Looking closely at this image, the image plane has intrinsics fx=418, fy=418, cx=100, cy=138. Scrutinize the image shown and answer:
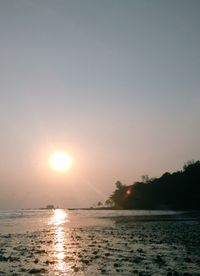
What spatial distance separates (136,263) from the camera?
1077 inches

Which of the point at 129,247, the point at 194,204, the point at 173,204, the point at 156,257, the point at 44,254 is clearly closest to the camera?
the point at 156,257

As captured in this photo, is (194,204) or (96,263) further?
(194,204)

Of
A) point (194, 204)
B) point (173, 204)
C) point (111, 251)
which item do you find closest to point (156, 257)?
point (111, 251)

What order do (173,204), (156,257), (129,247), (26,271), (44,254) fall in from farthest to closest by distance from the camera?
1. (173,204)
2. (129,247)
3. (44,254)
4. (156,257)
5. (26,271)

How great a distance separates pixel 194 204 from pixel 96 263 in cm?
14843

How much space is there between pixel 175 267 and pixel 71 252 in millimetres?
12230

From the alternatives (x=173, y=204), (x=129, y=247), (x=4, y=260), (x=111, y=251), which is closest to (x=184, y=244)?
(x=129, y=247)

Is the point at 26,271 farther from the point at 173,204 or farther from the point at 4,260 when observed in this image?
the point at 173,204

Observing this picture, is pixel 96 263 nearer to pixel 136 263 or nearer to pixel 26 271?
pixel 136 263

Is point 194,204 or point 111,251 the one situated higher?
point 194,204

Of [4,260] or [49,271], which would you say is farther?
[4,260]

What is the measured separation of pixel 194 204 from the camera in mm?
170125

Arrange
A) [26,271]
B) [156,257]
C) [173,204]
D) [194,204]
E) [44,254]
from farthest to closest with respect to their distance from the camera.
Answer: [173,204]
[194,204]
[44,254]
[156,257]
[26,271]

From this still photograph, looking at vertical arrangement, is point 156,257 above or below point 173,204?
below
